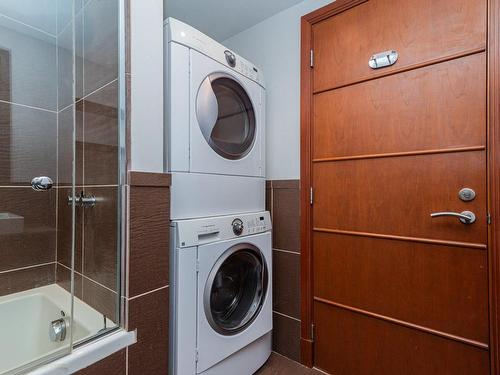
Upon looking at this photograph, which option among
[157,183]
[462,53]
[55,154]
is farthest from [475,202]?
[55,154]

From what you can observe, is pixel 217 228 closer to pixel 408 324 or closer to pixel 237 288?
pixel 237 288

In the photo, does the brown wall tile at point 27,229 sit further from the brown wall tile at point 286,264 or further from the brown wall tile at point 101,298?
the brown wall tile at point 286,264

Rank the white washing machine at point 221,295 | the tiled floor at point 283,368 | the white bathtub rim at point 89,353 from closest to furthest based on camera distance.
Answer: the white bathtub rim at point 89,353
the white washing machine at point 221,295
the tiled floor at point 283,368

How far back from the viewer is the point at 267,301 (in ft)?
5.08

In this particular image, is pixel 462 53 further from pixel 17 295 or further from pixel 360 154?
pixel 17 295

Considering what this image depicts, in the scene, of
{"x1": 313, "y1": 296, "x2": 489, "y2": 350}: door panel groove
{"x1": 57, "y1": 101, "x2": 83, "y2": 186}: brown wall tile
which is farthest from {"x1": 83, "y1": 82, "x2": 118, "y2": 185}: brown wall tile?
{"x1": 313, "y1": 296, "x2": 489, "y2": 350}: door panel groove

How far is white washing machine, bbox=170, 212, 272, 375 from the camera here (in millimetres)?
1142

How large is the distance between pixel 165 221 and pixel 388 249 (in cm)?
109

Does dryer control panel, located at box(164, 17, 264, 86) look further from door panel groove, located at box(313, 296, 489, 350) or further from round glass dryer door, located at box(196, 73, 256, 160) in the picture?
door panel groove, located at box(313, 296, 489, 350)

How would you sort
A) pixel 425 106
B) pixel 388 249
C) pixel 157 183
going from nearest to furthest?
pixel 157 183
pixel 425 106
pixel 388 249

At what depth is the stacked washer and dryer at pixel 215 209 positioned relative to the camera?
1163 mm

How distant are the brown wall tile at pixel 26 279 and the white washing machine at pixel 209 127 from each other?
917 millimetres

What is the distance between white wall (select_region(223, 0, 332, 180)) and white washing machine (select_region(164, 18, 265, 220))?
0.66 feet

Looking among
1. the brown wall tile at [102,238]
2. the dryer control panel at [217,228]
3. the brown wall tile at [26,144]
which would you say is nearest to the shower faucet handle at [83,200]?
the brown wall tile at [102,238]
